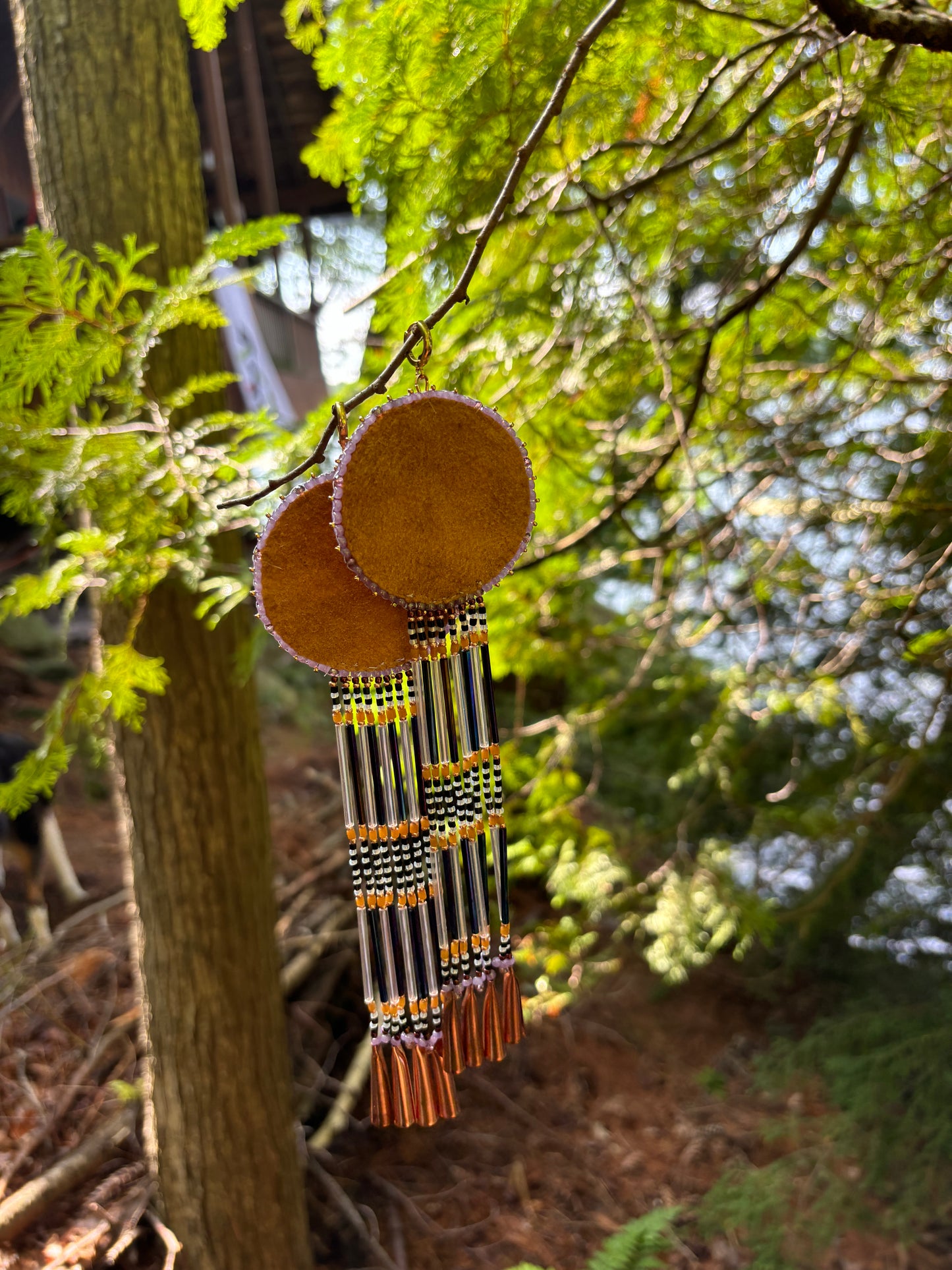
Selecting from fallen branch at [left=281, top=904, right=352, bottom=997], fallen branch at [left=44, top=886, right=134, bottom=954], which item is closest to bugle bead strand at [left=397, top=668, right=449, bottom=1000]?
fallen branch at [left=281, top=904, right=352, bottom=997]

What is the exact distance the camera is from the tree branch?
3.52 ft

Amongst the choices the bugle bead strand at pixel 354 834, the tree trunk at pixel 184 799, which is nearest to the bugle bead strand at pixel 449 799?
the bugle bead strand at pixel 354 834

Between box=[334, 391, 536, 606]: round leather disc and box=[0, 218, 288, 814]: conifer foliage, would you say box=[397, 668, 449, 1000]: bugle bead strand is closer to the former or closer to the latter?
box=[334, 391, 536, 606]: round leather disc

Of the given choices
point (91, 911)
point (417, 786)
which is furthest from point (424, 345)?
point (91, 911)

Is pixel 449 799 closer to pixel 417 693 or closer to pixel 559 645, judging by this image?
pixel 417 693

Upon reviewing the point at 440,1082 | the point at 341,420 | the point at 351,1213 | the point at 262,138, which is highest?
the point at 262,138

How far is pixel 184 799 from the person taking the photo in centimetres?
225

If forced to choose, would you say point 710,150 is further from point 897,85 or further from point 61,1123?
point 61,1123

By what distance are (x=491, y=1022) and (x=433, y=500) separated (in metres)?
0.65

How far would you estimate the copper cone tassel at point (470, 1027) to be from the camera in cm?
113

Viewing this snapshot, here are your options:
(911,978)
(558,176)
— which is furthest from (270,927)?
(911,978)

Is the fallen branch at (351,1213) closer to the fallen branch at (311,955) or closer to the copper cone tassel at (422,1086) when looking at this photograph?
the fallen branch at (311,955)

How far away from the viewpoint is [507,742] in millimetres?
2996

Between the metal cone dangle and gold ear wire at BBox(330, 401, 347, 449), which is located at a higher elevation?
gold ear wire at BBox(330, 401, 347, 449)
